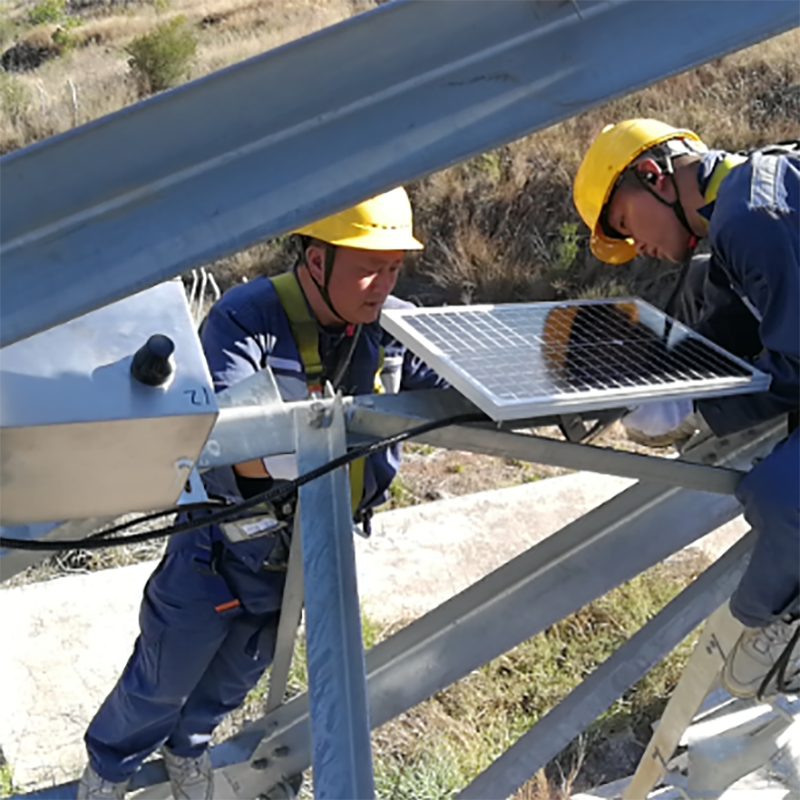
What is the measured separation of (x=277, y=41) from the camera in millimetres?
19875

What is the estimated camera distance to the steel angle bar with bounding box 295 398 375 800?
1645 millimetres

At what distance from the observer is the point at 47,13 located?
2544 centimetres

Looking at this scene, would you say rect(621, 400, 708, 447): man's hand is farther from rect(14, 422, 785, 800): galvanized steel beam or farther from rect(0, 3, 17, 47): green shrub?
rect(0, 3, 17, 47): green shrub

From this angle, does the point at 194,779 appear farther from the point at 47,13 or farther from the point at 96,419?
the point at 47,13

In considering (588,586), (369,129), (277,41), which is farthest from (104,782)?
(277,41)

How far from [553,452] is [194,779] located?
1.73m

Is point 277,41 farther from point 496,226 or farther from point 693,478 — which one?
point 693,478

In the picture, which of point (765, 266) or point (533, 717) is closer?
point (765, 266)

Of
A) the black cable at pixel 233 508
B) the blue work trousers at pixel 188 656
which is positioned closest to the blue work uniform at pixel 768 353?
the black cable at pixel 233 508

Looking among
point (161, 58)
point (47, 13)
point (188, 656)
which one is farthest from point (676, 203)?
point (47, 13)

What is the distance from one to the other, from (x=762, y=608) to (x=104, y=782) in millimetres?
1977

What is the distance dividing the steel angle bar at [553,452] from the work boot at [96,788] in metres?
1.73

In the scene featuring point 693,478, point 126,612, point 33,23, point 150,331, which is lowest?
point 126,612

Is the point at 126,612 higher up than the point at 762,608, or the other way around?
the point at 762,608
